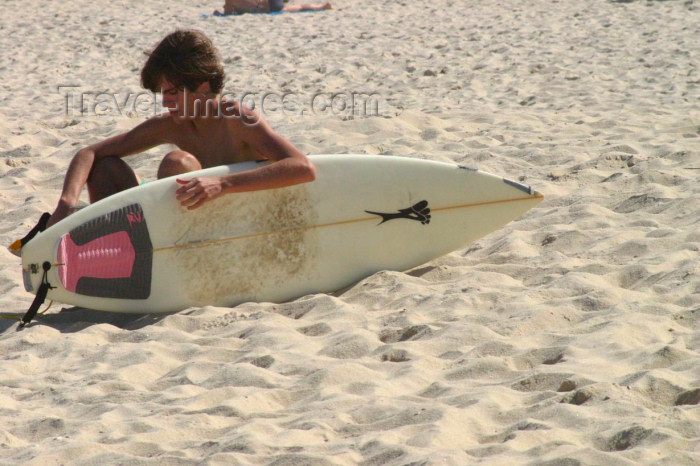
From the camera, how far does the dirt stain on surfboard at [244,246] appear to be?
10.7 feet

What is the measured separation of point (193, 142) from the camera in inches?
133

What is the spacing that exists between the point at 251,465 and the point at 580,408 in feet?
2.66

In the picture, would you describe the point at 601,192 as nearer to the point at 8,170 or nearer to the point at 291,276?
the point at 291,276

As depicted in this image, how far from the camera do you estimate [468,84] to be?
694 centimetres

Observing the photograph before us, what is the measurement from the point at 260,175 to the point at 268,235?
0.33m

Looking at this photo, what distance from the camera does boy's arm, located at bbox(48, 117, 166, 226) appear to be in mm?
3211

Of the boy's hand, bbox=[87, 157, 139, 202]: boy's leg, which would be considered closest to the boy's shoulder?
the boy's hand

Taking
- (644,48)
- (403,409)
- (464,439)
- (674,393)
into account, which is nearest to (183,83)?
(403,409)

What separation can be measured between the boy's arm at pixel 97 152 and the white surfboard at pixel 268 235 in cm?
9

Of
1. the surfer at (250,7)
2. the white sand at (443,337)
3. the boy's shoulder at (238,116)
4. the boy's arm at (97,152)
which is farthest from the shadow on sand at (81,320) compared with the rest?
the surfer at (250,7)

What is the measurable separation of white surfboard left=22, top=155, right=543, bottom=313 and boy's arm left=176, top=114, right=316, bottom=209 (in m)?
0.11

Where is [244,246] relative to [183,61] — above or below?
below

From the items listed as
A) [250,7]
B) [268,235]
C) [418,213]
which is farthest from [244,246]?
[250,7]

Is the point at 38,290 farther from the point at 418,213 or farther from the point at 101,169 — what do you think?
the point at 418,213
